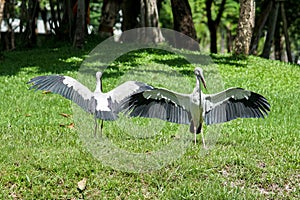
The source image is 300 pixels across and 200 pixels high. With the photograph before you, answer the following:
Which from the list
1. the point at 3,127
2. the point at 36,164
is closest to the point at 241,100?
the point at 36,164

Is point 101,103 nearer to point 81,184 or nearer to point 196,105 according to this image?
point 81,184

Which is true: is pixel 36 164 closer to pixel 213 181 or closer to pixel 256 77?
pixel 213 181

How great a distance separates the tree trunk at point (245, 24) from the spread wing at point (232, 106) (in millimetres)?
7116

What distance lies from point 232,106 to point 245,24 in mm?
7190

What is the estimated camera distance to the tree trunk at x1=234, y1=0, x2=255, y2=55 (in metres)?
11.6

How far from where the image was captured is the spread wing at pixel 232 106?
4794 millimetres

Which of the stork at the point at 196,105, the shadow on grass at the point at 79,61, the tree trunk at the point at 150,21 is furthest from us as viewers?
the tree trunk at the point at 150,21

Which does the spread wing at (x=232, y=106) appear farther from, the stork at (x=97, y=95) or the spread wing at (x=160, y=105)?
the stork at (x=97, y=95)

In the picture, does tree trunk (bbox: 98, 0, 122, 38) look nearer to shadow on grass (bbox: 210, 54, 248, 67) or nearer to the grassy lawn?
shadow on grass (bbox: 210, 54, 248, 67)

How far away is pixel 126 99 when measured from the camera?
4.73 meters

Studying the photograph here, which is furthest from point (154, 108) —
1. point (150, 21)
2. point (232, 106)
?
point (150, 21)

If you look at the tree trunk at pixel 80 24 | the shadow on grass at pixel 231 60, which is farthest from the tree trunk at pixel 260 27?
the tree trunk at pixel 80 24

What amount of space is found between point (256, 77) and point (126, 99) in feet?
19.5

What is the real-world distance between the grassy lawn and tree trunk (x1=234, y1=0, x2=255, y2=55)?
4.24 meters
